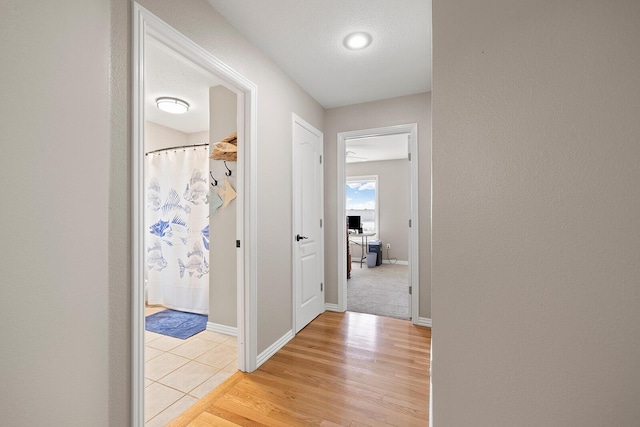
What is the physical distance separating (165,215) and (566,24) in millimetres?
4024

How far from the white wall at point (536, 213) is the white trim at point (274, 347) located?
1.49 m

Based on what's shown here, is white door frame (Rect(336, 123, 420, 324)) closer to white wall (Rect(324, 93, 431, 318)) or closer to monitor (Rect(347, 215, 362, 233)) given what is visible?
white wall (Rect(324, 93, 431, 318))

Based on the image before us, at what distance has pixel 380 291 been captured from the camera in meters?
4.36

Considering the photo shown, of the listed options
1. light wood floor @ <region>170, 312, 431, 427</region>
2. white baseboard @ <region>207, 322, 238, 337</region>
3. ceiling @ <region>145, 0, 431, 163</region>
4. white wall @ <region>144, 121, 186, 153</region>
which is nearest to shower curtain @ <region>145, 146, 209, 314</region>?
white wall @ <region>144, 121, 186, 153</region>

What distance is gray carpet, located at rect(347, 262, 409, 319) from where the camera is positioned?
3.53m

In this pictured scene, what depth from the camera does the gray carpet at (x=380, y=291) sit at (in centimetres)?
353

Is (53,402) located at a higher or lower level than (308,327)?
higher

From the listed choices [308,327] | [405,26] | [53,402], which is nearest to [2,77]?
[53,402]

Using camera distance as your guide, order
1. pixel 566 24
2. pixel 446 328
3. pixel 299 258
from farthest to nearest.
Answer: pixel 299 258, pixel 446 328, pixel 566 24

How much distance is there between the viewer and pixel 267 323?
7.59ft

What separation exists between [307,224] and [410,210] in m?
1.21

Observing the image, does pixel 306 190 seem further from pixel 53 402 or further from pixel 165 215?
pixel 53 402

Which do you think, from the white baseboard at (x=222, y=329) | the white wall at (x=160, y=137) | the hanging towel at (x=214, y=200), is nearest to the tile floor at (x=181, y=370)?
the white baseboard at (x=222, y=329)

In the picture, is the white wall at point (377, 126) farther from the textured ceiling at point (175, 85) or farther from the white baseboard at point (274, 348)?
the textured ceiling at point (175, 85)
